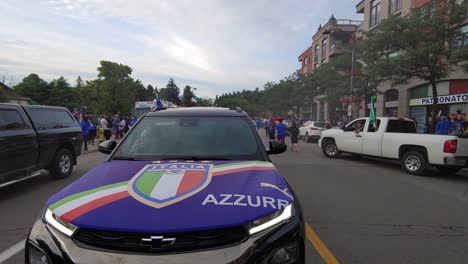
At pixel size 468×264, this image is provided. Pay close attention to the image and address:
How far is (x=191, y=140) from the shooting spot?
3.57 m

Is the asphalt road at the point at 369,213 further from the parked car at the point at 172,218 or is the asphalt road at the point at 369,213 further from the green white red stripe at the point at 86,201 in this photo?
the green white red stripe at the point at 86,201

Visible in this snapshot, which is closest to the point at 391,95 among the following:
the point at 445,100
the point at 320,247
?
the point at 445,100

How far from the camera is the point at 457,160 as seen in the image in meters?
8.91

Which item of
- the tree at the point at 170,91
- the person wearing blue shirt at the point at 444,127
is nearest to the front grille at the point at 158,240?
the person wearing blue shirt at the point at 444,127

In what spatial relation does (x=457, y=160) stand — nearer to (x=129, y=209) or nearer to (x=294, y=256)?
(x=294, y=256)

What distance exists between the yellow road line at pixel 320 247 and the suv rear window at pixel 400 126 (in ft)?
26.4

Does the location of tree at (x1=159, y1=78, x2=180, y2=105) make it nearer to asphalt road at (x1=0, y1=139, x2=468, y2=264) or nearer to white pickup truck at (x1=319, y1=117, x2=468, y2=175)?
white pickup truck at (x1=319, y1=117, x2=468, y2=175)

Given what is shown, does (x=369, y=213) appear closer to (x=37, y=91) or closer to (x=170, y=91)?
(x=37, y=91)

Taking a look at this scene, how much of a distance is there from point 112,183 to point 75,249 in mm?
656

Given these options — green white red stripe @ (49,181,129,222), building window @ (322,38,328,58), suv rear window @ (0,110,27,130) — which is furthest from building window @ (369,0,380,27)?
green white red stripe @ (49,181,129,222)

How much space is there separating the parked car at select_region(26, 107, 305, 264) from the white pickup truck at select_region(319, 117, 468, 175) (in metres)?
8.41

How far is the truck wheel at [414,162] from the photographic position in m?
9.78

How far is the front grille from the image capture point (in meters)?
1.86

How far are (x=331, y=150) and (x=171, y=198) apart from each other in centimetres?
1278
